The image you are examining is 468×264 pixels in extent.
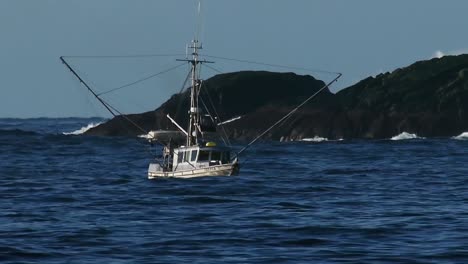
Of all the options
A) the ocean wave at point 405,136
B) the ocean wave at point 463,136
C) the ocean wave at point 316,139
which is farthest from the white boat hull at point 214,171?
the ocean wave at point 316,139

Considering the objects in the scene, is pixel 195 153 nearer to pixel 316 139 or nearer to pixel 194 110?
pixel 194 110

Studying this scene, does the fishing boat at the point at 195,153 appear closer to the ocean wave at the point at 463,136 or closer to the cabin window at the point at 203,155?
the cabin window at the point at 203,155

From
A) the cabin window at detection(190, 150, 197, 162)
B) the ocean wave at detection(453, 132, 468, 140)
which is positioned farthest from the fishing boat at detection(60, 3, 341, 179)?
the ocean wave at detection(453, 132, 468, 140)

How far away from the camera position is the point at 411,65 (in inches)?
5522

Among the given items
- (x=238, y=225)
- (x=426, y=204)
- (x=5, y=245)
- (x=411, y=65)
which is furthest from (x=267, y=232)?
(x=411, y=65)

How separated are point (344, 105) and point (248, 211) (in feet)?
264

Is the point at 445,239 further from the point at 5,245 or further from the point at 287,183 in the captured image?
the point at 287,183

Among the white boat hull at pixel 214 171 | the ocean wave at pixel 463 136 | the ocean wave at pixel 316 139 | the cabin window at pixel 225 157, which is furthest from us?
the ocean wave at pixel 316 139

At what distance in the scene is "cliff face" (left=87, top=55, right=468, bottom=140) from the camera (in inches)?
4899

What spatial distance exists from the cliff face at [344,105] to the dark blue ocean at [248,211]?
29.2 meters

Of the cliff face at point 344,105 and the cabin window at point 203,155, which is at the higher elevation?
the cliff face at point 344,105

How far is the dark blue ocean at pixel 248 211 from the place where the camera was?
134 feet

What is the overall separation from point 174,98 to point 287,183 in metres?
81.2

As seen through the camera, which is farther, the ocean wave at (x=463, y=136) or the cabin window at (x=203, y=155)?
the ocean wave at (x=463, y=136)
